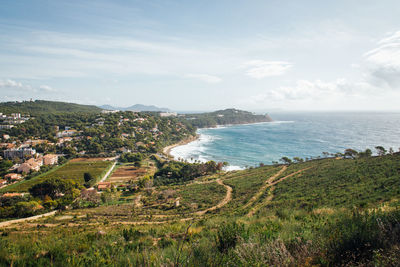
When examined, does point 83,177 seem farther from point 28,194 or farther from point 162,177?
point 162,177

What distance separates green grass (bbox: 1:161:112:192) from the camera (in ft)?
98.2

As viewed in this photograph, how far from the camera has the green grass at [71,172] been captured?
29.9m

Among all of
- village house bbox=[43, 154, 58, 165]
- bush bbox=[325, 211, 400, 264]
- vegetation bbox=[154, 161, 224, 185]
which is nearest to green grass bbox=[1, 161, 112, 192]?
village house bbox=[43, 154, 58, 165]

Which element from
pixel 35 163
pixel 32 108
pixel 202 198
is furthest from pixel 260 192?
pixel 32 108

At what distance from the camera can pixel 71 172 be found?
122 feet

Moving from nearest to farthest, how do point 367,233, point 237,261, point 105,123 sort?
point 237,261
point 367,233
point 105,123

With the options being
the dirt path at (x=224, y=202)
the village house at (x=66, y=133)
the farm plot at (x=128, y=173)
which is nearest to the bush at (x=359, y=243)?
the dirt path at (x=224, y=202)

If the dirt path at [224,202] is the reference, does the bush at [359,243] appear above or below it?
above

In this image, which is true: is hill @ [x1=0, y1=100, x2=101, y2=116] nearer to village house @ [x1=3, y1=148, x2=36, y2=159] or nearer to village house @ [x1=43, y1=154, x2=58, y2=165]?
village house @ [x1=3, y1=148, x2=36, y2=159]

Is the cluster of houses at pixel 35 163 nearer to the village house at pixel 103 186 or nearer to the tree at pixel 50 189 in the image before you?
the tree at pixel 50 189

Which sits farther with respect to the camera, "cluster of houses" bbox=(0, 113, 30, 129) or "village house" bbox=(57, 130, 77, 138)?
"village house" bbox=(57, 130, 77, 138)

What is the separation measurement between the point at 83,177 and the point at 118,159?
48.5 feet

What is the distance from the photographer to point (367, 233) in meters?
2.65

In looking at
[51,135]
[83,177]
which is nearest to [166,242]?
[83,177]
